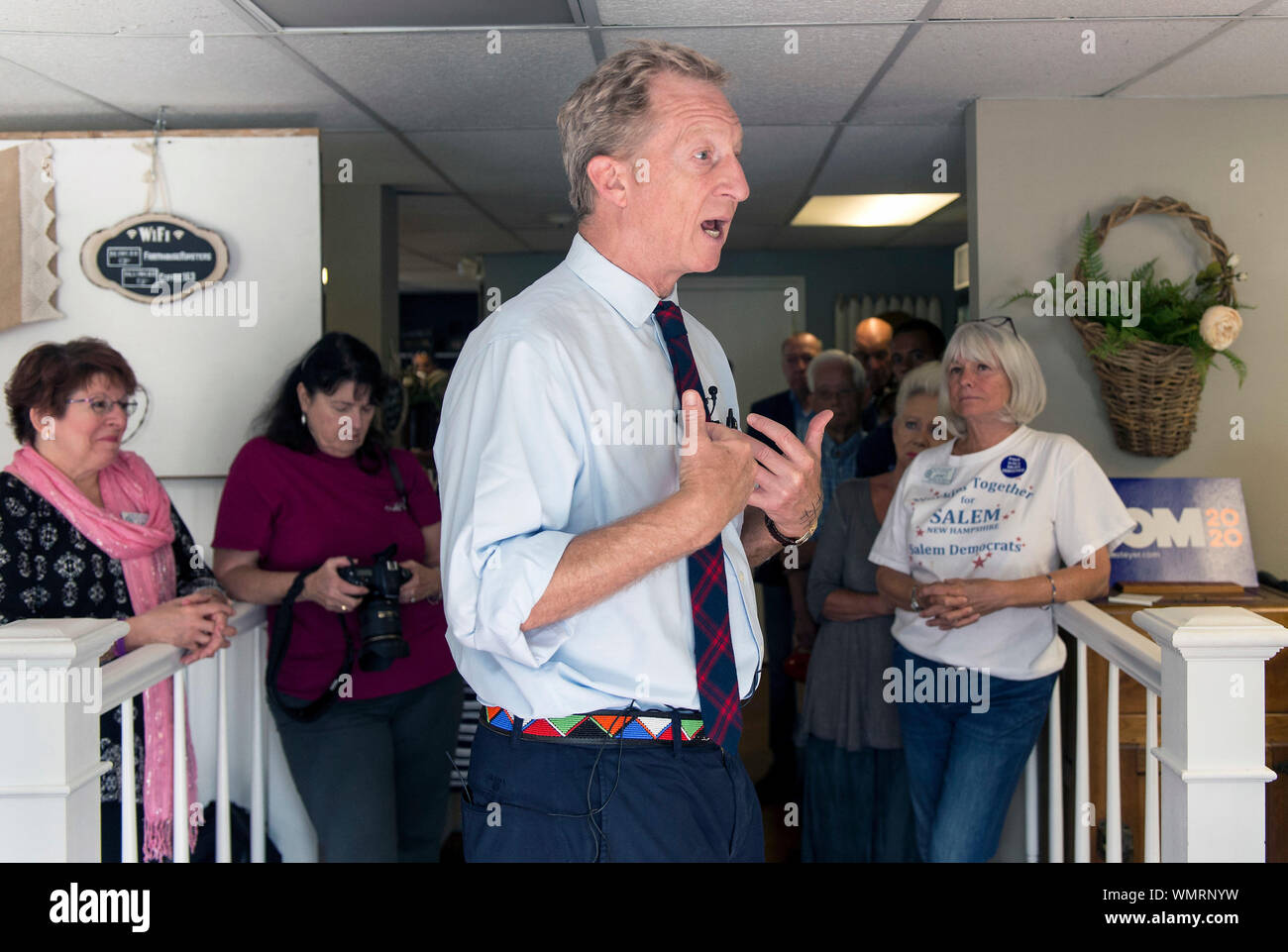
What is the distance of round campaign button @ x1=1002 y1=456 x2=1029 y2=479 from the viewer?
7.92 feet

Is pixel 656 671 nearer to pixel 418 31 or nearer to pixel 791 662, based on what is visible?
pixel 418 31

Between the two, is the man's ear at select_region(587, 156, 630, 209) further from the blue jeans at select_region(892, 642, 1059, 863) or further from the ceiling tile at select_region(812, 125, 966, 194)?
the ceiling tile at select_region(812, 125, 966, 194)

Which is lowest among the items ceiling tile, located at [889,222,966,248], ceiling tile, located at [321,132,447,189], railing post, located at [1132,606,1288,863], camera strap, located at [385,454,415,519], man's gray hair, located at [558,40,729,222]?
railing post, located at [1132,606,1288,863]

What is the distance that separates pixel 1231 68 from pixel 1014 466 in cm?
143

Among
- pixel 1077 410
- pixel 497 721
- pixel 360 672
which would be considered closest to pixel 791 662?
pixel 1077 410

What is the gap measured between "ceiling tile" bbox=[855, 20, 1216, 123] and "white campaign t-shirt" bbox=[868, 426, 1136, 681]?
1.01 m

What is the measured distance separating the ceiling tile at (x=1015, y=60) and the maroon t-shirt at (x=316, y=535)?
1754mm

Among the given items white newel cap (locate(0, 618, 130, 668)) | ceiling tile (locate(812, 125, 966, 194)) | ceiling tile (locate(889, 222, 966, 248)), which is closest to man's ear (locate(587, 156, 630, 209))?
white newel cap (locate(0, 618, 130, 668))

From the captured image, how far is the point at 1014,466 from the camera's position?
7.95 feet

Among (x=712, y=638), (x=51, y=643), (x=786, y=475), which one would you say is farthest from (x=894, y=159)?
(x=51, y=643)

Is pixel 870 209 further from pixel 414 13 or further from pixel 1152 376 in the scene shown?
pixel 414 13

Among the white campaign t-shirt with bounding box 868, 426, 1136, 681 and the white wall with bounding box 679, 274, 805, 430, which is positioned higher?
the white wall with bounding box 679, 274, 805, 430
